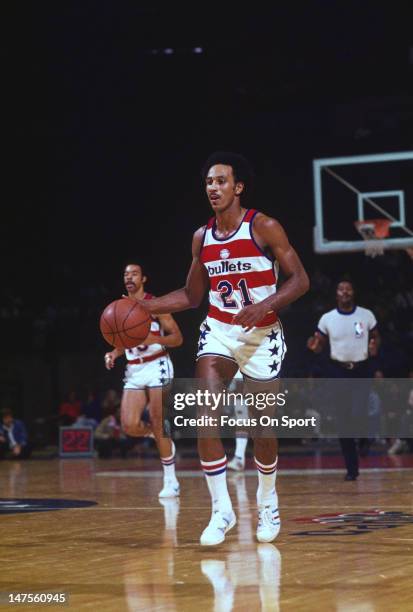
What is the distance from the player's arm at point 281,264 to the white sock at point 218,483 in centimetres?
88

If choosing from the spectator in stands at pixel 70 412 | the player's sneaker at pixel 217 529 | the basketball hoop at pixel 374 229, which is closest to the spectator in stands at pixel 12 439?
the spectator in stands at pixel 70 412

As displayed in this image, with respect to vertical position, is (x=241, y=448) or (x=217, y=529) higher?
(x=241, y=448)

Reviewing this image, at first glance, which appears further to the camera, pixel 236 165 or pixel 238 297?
pixel 236 165

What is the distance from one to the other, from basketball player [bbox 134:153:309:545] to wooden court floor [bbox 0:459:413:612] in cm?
41

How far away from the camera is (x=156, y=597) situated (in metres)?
4.31

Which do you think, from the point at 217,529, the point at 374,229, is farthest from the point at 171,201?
the point at 217,529

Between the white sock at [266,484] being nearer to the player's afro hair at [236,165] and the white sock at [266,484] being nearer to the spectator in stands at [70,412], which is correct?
the player's afro hair at [236,165]

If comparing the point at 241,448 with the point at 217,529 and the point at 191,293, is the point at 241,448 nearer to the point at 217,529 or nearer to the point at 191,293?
the point at 191,293

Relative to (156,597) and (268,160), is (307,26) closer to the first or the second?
(268,160)

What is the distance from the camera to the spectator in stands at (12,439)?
18312 mm

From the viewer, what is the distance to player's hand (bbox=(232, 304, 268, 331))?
236 inches

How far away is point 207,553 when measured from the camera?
5.66m

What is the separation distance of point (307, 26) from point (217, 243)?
44.7ft

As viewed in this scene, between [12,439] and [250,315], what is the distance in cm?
1322
